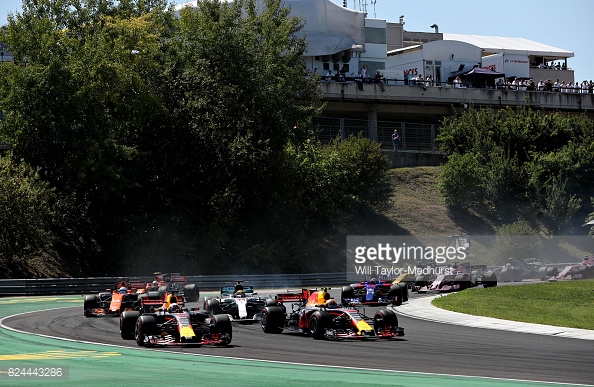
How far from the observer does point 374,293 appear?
28.9 m

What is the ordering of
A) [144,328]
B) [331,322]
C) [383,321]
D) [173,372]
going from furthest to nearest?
1. [331,322]
2. [383,321]
3. [144,328]
4. [173,372]

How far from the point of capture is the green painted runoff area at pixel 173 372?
12133 millimetres

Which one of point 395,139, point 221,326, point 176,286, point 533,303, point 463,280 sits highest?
point 395,139

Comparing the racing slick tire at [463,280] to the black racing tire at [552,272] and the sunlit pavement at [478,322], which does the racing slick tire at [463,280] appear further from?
the black racing tire at [552,272]

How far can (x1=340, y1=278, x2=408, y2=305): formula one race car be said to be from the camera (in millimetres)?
28781

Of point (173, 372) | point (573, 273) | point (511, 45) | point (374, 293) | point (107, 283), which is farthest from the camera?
point (511, 45)

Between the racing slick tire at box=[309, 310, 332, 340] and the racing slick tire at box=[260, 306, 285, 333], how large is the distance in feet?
4.72

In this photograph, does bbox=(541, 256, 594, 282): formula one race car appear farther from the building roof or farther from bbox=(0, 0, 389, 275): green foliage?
the building roof

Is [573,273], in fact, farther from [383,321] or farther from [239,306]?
[383,321]

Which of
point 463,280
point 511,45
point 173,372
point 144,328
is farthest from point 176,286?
point 511,45

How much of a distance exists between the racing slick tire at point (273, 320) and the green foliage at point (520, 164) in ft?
133

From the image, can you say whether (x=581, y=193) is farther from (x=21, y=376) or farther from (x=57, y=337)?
(x=21, y=376)

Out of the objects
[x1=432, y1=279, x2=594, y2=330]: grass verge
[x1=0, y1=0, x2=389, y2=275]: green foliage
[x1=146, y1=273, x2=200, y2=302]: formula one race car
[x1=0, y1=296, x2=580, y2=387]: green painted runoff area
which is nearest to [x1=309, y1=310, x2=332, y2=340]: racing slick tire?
[x1=0, y1=296, x2=580, y2=387]: green painted runoff area

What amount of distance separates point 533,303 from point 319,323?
12.7 m
